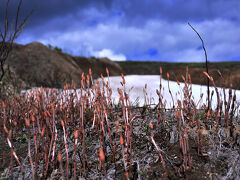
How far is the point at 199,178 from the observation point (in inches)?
59.4

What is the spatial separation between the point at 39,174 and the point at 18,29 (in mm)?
2468

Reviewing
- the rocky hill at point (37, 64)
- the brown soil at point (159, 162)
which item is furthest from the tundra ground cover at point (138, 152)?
the rocky hill at point (37, 64)

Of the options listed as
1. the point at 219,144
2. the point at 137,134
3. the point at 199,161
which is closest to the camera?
the point at 199,161

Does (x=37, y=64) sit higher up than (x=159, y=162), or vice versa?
(x=37, y=64)

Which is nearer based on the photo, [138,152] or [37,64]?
[138,152]

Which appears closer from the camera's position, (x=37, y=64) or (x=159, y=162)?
(x=159, y=162)

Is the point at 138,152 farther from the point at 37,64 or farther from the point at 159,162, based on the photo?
the point at 37,64

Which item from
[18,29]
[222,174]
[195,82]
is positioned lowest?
[222,174]

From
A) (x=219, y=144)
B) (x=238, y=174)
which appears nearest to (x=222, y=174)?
(x=238, y=174)

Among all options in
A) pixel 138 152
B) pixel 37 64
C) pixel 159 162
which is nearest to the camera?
pixel 159 162

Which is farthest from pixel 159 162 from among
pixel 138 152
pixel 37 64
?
pixel 37 64

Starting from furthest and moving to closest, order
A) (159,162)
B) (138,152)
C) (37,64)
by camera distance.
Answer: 1. (37,64)
2. (138,152)
3. (159,162)

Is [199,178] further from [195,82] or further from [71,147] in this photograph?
[195,82]

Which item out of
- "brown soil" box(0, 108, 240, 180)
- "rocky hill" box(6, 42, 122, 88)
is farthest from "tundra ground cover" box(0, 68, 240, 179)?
"rocky hill" box(6, 42, 122, 88)
